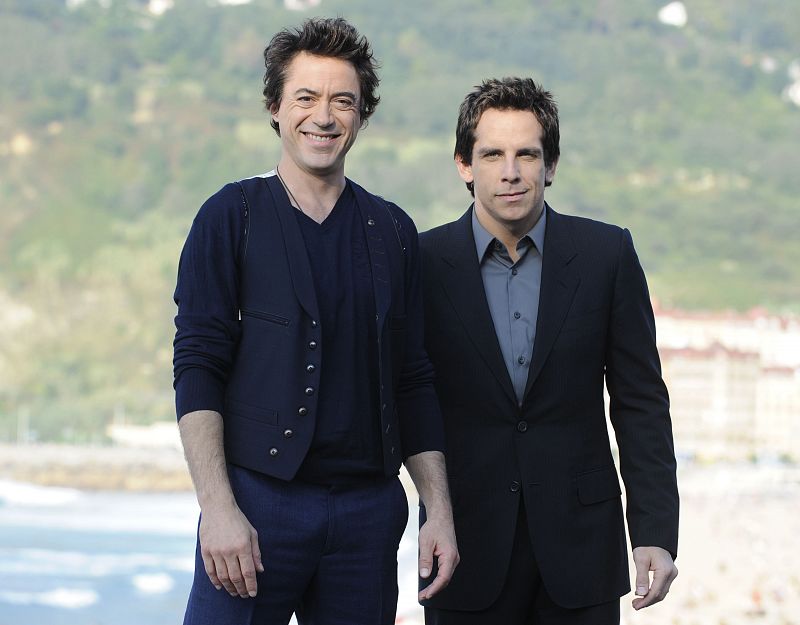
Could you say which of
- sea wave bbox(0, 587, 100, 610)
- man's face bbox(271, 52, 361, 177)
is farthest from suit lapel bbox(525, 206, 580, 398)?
sea wave bbox(0, 587, 100, 610)

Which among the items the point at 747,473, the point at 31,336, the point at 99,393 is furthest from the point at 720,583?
the point at 31,336

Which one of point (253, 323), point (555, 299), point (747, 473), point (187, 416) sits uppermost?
point (747, 473)

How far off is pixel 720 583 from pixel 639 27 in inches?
1762

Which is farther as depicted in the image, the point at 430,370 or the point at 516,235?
the point at 516,235

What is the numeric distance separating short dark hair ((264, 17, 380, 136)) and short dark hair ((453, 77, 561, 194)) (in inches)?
12.7

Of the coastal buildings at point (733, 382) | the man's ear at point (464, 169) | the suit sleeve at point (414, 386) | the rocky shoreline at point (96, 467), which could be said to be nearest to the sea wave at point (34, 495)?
the rocky shoreline at point (96, 467)

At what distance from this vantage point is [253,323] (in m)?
1.77

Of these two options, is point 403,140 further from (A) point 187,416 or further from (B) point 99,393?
(A) point 187,416

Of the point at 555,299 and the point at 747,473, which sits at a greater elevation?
the point at 747,473

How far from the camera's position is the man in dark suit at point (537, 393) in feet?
7.03

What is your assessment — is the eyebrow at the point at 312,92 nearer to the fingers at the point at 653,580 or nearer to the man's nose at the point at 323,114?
the man's nose at the point at 323,114

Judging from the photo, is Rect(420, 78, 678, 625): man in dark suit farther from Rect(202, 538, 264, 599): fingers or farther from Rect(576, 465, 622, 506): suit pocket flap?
Rect(202, 538, 264, 599): fingers

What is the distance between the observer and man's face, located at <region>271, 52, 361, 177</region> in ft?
5.97

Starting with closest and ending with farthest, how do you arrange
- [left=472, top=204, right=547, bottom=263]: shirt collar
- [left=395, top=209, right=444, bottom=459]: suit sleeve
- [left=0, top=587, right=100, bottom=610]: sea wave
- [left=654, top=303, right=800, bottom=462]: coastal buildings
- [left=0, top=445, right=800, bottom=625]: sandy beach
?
[left=395, top=209, right=444, bottom=459]: suit sleeve → [left=472, top=204, right=547, bottom=263]: shirt collar → [left=0, top=445, right=800, bottom=625]: sandy beach → [left=0, top=587, right=100, bottom=610]: sea wave → [left=654, top=303, right=800, bottom=462]: coastal buildings
